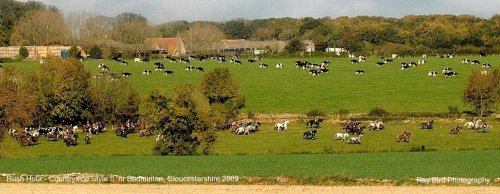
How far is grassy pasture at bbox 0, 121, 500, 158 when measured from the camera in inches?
1892

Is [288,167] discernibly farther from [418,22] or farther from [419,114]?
[418,22]

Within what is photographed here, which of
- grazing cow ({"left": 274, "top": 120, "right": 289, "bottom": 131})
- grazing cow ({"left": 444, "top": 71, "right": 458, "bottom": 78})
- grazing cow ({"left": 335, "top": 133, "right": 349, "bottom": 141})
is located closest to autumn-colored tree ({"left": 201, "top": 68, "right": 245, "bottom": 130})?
grazing cow ({"left": 274, "top": 120, "right": 289, "bottom": 131})

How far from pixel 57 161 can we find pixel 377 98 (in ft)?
166

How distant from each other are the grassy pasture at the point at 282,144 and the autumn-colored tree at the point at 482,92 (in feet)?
29.2

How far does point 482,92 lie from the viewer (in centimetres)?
6694

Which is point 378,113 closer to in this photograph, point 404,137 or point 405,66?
point 404,137

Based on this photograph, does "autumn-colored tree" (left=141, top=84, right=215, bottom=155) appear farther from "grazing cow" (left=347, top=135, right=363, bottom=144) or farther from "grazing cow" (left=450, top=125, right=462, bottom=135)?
"grazing cow" (left=450, top=125, right=462, bottom=135)

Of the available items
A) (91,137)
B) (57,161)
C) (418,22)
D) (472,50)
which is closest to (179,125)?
(57,161)

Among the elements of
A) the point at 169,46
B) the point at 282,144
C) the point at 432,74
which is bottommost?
the point at 169,46

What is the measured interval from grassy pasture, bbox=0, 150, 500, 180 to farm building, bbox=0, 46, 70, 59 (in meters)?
107

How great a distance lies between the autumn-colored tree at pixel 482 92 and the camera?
66.9m

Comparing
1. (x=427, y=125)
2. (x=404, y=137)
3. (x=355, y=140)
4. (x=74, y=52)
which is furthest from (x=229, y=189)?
(x=74, y=52)

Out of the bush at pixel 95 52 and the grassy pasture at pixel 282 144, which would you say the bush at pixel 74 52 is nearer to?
the bush at pixel 95 52

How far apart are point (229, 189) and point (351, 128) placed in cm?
3072
